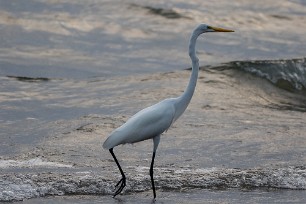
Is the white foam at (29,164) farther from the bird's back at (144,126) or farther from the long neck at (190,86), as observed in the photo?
the long neck at (190,86)

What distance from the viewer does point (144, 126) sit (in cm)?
712

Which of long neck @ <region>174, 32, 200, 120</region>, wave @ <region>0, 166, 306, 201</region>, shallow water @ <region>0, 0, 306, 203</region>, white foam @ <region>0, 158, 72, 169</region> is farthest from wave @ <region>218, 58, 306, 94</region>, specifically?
long neck @ <region>174, 32, 200, 120</region>

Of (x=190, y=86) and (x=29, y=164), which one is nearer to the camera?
(x=190, y=86)

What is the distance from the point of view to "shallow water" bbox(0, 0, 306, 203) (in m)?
7.56

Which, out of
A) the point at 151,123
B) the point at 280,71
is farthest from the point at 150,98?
the point at 151,123

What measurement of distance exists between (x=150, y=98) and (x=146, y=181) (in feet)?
11.8

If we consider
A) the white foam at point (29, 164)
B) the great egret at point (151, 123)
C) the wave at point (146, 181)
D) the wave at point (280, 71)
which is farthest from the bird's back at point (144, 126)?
the wave at point (280, 71)

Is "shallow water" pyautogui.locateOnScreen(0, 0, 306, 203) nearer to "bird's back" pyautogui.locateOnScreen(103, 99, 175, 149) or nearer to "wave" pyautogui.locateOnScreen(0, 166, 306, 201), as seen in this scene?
"wave" pyautogui.locateOnScreen(0, 166, 306, 201)

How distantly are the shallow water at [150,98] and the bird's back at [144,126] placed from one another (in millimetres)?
526

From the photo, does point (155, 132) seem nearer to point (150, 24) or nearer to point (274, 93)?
point (274, 93)

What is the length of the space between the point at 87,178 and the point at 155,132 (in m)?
0.81

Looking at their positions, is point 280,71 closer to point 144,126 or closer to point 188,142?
point 188,142

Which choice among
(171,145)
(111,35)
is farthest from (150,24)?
(171,145)

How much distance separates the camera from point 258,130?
9.66m
